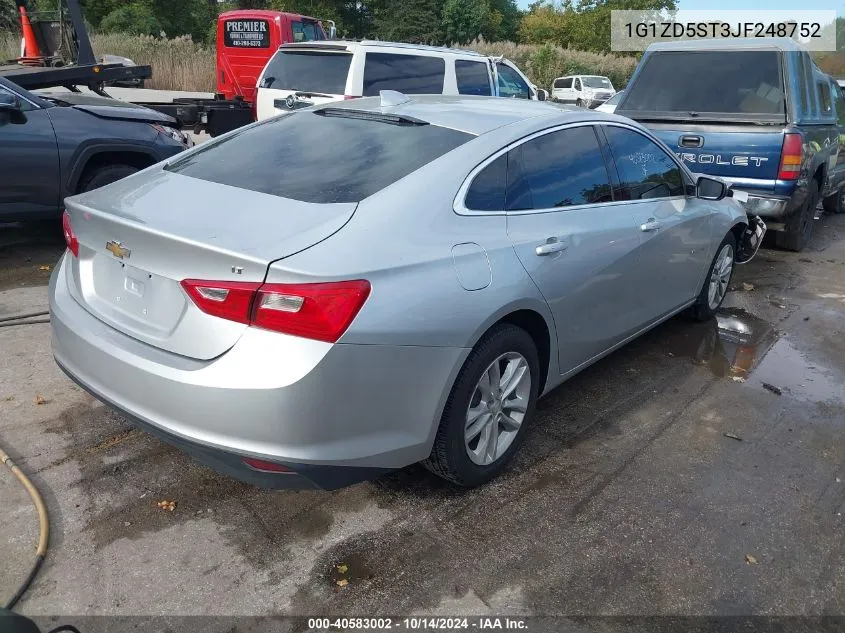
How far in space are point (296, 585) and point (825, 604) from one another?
1907mm

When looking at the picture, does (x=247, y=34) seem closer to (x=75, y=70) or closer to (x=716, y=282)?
(x=75, y=70)

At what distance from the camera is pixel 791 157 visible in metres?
6.91

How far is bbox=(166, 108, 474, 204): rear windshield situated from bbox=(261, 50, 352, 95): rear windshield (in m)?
5.78

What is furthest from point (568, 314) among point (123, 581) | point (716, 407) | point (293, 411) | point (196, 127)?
point (196, 127)

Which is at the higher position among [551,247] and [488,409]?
[551,247]

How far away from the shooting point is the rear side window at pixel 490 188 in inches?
120

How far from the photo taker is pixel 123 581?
256cm

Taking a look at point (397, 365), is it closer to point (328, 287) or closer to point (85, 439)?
point (328, 287)

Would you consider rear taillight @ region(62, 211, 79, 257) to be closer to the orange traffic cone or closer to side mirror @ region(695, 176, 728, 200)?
side mirror @ region(695, 176, 728, 200)

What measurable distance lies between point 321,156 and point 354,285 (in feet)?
3.35

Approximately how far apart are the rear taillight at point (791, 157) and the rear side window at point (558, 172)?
390 cm

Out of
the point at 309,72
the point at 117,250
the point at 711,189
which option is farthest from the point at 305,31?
the point at 117,250

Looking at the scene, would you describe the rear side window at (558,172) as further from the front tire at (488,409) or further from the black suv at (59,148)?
the black suv at (59,148)

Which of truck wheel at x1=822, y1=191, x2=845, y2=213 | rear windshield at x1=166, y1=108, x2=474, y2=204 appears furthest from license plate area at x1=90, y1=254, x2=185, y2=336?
truck wheel at x1=822, y1=191, x2=845, y2=213
